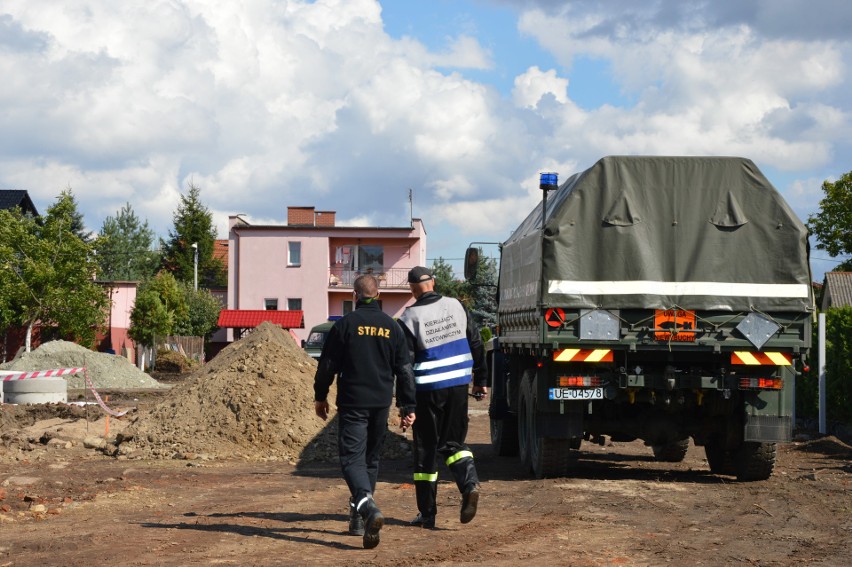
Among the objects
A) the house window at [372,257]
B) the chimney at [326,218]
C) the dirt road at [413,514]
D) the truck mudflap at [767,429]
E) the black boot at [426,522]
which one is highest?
the chimney at [326,218]

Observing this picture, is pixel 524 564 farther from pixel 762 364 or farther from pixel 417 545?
pixel 762 364

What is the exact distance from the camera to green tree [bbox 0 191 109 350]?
44625 millimetres

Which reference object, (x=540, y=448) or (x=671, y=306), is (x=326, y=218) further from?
(x=671, y=306)

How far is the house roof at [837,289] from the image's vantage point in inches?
2103

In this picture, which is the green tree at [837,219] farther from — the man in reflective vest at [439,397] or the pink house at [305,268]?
the man in reflective vest at [439,397]

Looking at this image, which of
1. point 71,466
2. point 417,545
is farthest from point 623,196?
point 71,466

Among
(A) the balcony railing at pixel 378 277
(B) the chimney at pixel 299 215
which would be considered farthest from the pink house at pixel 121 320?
(B) the chimney at pixel 299 215

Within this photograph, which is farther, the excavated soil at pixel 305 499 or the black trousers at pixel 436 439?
the black trousers at pixel 436 439

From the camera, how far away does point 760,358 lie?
1158cm

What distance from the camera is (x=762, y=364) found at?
456 inches

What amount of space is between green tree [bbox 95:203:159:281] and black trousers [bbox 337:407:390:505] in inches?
3107

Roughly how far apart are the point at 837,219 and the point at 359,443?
159ft

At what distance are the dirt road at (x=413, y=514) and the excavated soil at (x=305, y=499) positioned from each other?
23mm

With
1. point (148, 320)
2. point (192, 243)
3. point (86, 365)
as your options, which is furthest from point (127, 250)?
point (86, 365)
